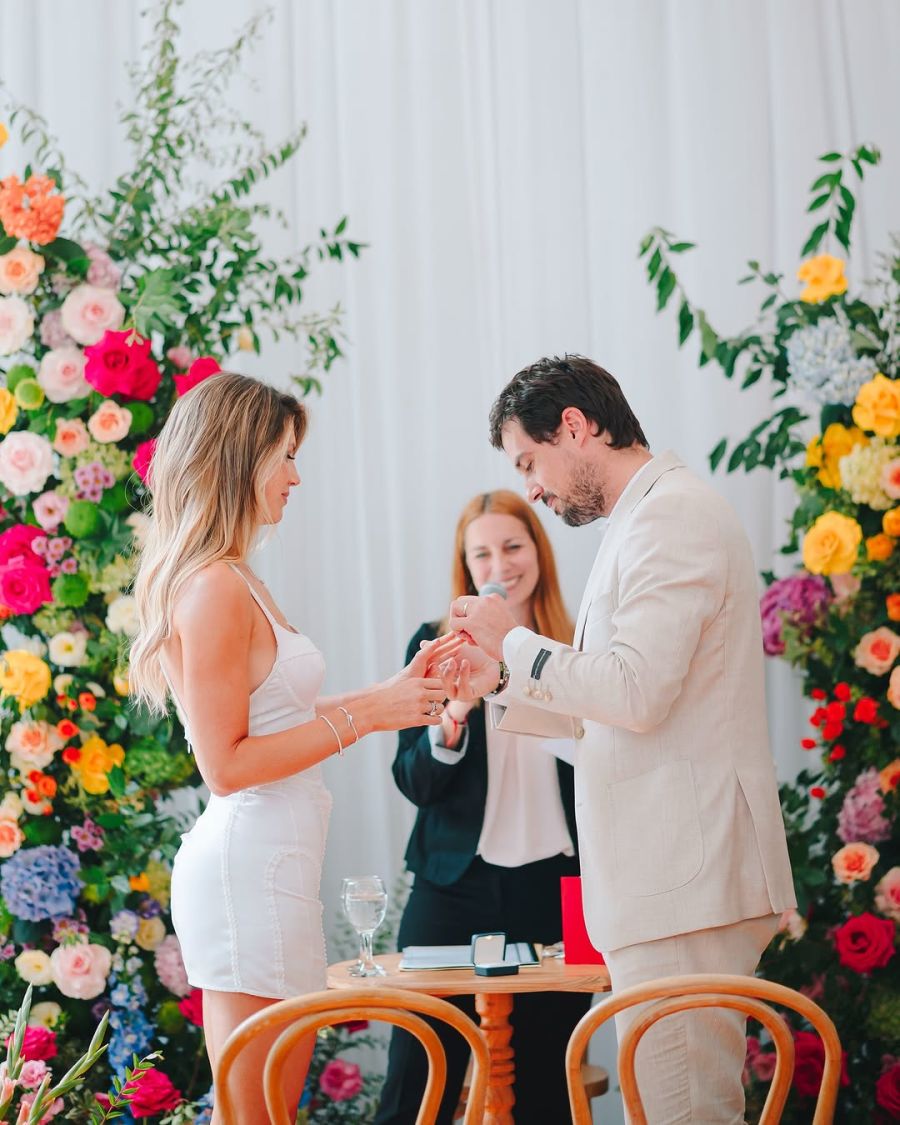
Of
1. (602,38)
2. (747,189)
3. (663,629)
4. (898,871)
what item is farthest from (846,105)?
(663,629)

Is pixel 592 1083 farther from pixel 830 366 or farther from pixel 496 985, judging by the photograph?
pixel 830 366

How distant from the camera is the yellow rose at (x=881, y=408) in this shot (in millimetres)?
2760

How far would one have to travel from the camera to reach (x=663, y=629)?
1887 millimetres

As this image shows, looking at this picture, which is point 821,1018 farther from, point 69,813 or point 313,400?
point 313,400

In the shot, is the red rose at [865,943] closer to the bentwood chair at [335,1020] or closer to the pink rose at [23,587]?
the bentwood chair at [335,1020]

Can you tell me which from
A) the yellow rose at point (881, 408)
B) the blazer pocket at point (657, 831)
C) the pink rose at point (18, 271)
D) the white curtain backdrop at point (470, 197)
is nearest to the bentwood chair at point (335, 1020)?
the blazer pocket at point (657, 831)

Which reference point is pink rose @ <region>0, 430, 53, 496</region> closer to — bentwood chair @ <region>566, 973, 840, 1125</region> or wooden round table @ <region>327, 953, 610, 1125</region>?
wooden round table @ <region>327, 953, 610, 1125</region>

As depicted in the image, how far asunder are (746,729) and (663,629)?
216 mm

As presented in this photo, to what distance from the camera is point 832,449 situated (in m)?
2.89

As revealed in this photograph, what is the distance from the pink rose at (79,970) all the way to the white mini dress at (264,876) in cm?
91

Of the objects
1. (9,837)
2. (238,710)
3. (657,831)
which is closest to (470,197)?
(9,837)

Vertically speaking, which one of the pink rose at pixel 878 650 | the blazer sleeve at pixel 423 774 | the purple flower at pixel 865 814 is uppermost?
the pink rose at pixel 878 650

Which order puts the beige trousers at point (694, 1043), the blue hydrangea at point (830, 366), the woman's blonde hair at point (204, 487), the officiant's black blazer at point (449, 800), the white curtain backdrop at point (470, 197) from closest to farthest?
the beige trousers at point (694, 1043) < the woman's blonde hair at point (204, 487) < the blue hydrangea at point (830, 366) < the officiant's black blazer at point (449, 800) < the white curtain backdrop at point (470, 197)

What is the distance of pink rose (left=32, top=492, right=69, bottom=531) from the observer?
285 centimetres
